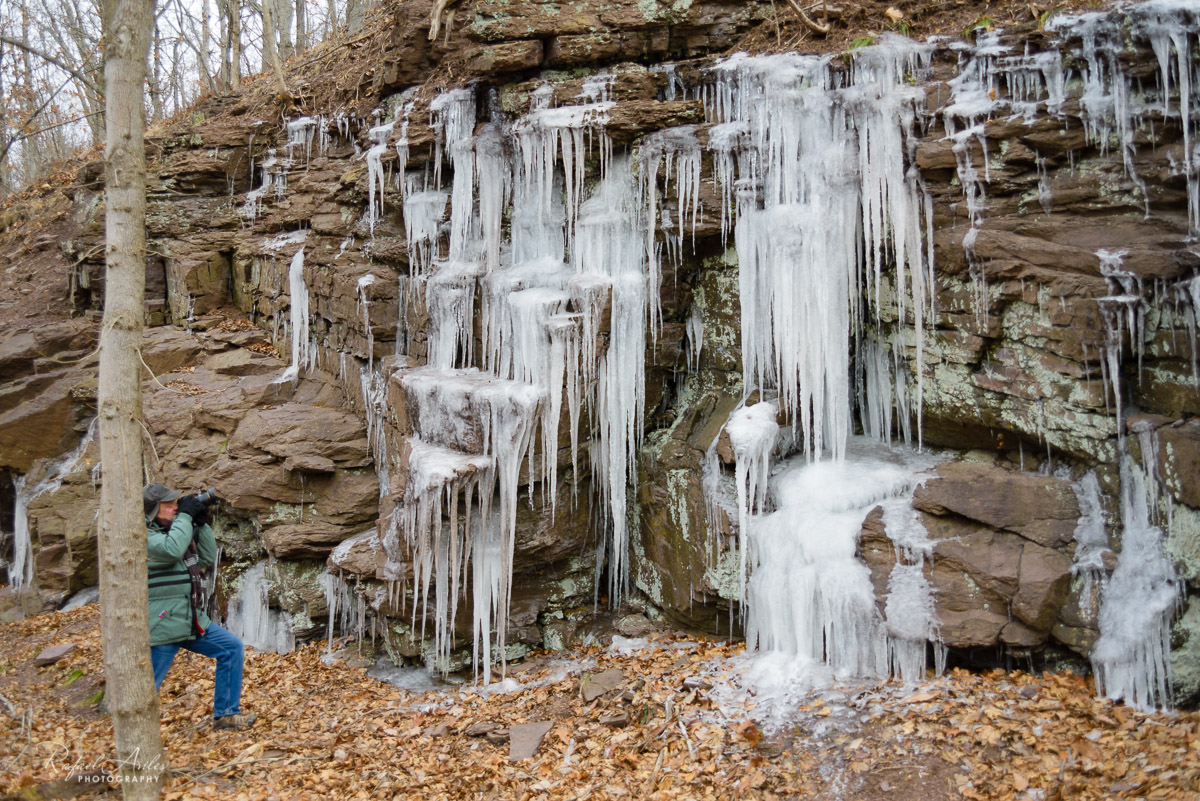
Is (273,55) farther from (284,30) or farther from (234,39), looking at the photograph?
(284,30)

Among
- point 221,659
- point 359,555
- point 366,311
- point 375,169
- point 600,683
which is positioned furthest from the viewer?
point 375,169

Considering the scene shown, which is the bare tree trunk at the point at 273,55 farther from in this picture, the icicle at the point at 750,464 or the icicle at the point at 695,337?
the icicle at the point at 750,464

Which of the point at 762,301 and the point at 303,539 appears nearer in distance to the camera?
the point at 762,301

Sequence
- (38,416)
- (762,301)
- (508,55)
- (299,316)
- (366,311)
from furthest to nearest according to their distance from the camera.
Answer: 1. (299,316)
2. (38,416)
3. (366,311)
4. (508,55)
5. (762,301)

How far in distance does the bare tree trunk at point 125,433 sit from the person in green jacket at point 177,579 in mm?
798

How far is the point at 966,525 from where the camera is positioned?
19.7 feet

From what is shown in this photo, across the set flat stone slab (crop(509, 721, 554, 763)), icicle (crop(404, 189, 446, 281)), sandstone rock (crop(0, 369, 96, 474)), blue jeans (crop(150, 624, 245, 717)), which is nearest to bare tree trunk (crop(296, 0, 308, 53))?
sandstone rock (crop(0, 369, 96, 474))

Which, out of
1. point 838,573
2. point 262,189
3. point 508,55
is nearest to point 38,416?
point 262,189

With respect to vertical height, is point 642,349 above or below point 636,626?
above

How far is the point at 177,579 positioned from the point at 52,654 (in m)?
3.29

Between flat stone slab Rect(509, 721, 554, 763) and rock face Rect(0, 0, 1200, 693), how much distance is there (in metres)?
1.57

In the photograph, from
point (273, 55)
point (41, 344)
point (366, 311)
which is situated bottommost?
point (41, 344)

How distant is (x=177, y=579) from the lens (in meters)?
5.69

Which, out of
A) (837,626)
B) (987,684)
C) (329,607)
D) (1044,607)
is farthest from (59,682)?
(1044,607)
